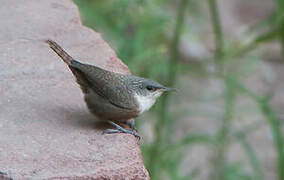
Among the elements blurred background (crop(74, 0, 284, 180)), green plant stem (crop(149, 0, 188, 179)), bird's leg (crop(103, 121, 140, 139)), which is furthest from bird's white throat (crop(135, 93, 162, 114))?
green plant stem (crop(149, 0, 188, 179))

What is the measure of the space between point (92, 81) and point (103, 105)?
145 mm

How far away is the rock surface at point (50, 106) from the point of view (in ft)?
8.75

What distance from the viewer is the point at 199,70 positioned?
15.3ft

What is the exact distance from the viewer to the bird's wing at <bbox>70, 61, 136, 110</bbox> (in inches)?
122

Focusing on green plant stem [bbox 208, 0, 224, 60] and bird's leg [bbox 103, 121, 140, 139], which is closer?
bird's leg [bbox 103, 121, 140, 139]

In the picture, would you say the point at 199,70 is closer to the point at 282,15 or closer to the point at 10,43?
the point at 282,15

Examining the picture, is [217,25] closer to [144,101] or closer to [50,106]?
[144,101]

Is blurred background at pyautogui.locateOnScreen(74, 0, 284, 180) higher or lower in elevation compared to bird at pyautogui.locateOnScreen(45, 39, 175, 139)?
lower

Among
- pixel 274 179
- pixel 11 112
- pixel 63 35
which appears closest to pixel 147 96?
pixel 11 112

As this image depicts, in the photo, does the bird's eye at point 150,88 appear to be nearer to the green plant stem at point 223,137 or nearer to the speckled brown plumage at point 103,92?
the speckled brown plumage at point 103,92

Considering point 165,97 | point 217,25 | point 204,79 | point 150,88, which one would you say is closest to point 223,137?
point 165,97

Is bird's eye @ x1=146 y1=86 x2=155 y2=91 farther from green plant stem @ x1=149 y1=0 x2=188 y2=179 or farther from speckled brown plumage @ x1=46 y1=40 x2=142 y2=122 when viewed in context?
green plant stem @ x1=149 y1=0 x2=188 y2=179

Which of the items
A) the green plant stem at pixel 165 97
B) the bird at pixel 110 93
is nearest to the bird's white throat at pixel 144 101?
the bird at pixel 110 93

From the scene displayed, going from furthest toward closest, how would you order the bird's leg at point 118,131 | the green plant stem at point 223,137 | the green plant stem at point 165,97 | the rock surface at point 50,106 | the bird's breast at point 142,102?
the green plant stem at point 223,137 < the green plant stem at point 165,97 < the bird's breast at point 142,102 < the bird's leg at point 118,131 < the rock surface at point 50,106
